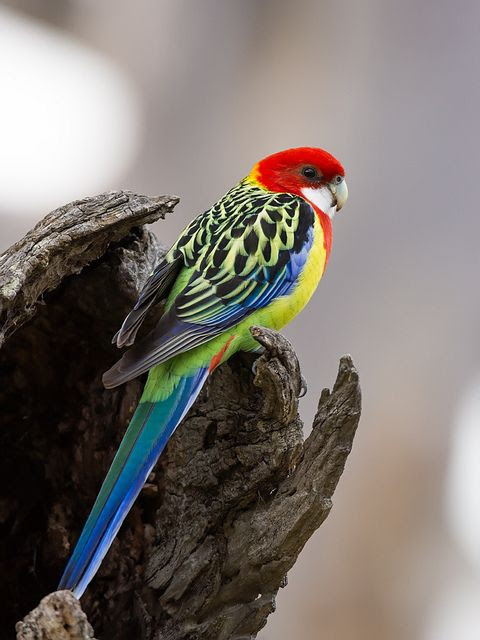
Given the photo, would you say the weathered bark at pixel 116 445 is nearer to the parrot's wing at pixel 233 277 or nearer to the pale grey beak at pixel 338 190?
the parrot's wing at pixel 233 277

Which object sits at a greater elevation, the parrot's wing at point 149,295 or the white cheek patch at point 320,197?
the white cheek patch at point 320,197

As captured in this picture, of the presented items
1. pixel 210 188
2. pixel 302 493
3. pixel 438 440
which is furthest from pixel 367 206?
pixel 302 493

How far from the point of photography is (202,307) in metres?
1.36

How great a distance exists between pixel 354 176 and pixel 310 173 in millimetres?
1478

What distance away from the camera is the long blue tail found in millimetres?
1109

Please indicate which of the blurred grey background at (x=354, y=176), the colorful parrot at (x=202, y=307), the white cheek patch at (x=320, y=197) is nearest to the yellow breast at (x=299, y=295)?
the colorful parrot at (x=202, y=307)

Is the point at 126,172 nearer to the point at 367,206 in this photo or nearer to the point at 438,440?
the point at 367,206

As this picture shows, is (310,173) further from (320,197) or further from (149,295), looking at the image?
(149,295)

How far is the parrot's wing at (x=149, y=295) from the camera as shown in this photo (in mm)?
1284

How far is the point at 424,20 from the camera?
10.3ft

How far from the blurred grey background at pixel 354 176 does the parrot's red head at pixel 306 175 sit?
4.61 feet

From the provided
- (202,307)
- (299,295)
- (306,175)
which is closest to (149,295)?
(202,307)

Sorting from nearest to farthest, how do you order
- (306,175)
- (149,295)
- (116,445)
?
1. (149,295)
2. (116,445)
3. (306,175)

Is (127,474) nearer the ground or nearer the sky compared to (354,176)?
nearer the ground
